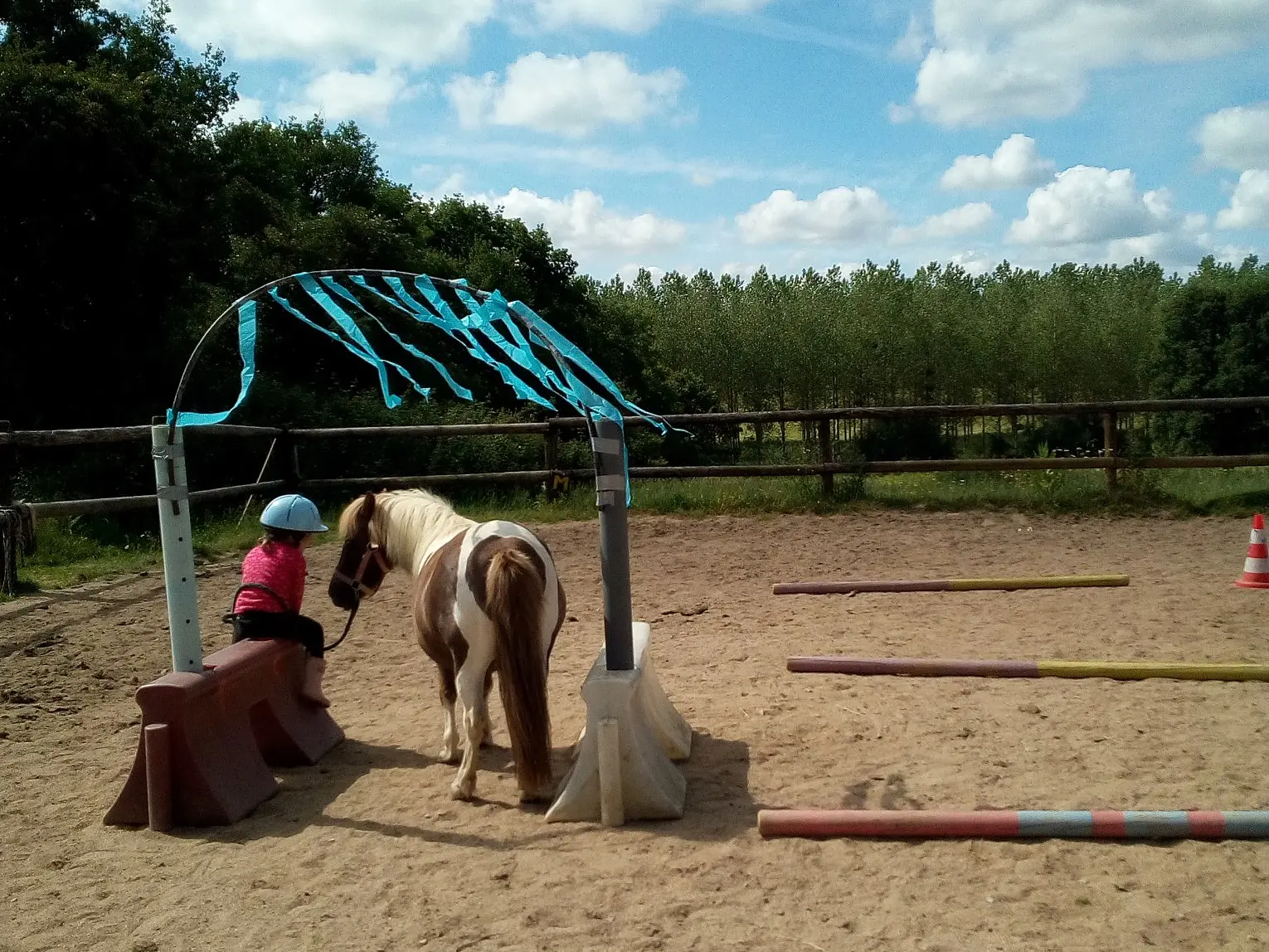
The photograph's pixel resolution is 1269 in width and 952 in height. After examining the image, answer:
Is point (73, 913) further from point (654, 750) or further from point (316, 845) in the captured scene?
point (654, 750)

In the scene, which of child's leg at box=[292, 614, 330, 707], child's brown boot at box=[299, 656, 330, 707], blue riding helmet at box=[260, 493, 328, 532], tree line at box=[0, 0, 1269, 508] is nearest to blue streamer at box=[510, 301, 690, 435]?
blue riding helmet at box=[260, 493, 328, 532]

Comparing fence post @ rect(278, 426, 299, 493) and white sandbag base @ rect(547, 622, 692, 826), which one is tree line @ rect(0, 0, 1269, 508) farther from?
white sandbag base @ rect(547, 622, 692, 826)

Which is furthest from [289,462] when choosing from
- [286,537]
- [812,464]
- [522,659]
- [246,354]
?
[522,659]

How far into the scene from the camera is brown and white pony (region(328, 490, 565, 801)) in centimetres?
357

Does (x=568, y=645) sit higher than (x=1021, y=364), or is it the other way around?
(x=1021, y=364)

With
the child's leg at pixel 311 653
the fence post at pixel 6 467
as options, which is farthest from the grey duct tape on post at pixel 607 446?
the fence post at pixel 6 467

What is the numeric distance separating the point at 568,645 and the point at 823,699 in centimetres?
199

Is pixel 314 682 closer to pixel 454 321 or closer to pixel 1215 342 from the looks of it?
pixel 454 321

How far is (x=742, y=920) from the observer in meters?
2.75

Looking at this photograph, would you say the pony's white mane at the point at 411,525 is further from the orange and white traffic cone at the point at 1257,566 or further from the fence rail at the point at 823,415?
the orange and white traffic cone at the point at 1257,566

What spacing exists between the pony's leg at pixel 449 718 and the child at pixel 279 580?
0.70 metres

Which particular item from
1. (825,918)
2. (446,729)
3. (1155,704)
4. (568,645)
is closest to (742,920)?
(825,918)

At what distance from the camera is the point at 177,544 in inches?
148

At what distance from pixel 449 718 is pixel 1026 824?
94.1 inches
